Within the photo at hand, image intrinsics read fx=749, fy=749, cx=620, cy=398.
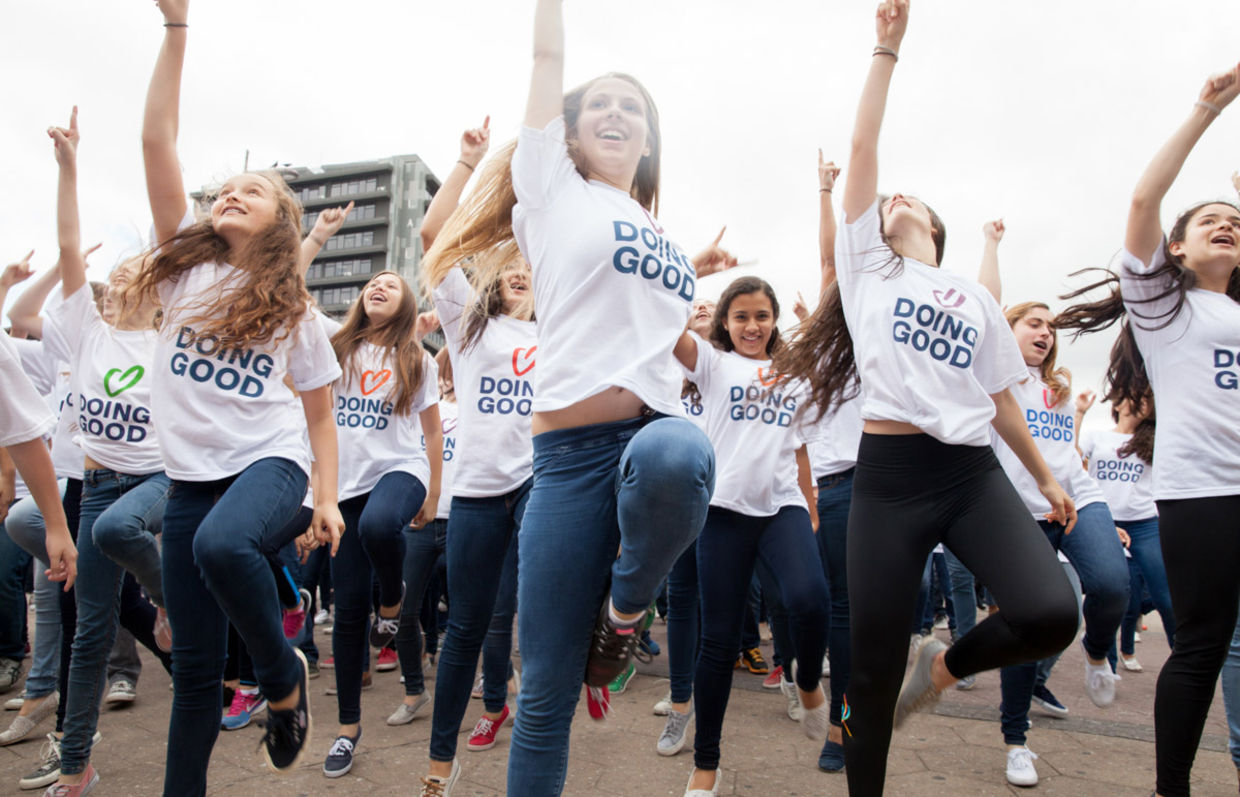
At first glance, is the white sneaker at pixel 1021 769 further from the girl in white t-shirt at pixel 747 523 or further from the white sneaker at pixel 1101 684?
the white sneaker at pixel 1101 684

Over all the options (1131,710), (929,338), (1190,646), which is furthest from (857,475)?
(1131,710)

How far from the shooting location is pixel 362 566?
3.85m

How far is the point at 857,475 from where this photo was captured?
2.72m

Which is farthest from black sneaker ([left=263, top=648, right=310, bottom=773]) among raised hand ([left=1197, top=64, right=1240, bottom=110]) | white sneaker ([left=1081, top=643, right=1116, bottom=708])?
white sneaker ([left=1081, top=643, right=1116, bottom=708])

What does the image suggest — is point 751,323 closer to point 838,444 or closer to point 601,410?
point 838,444

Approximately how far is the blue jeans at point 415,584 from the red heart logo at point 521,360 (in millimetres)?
947

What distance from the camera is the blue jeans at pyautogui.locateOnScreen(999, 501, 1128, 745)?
356 cm

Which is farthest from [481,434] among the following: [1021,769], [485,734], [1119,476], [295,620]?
[1119,476]

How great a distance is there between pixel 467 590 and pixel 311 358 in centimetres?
113

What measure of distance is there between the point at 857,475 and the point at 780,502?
0.90 metres

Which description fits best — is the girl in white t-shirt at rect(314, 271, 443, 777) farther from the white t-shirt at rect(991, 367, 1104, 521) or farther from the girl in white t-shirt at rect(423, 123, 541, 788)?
the white t-shirt at rect(991, 367, 1104, 521)

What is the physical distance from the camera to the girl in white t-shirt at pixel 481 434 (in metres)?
2.72

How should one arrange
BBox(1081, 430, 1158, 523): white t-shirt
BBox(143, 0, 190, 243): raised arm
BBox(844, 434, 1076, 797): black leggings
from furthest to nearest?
BBox(1081, 430, 1158, 523): white t-shirt < BBox(143, 0, 190, 243): raised arm < BBox(844, 434, 1076, 797): black leggings

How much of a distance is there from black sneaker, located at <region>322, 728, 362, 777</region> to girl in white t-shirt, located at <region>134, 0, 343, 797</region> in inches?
34.1
